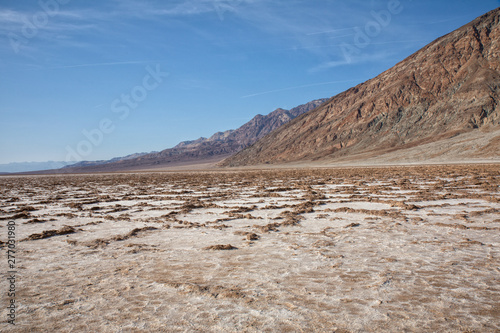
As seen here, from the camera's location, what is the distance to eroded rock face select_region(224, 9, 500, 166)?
6569cm

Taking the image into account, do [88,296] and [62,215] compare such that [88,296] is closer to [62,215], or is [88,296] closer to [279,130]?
[62,215]

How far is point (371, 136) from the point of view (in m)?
77.7

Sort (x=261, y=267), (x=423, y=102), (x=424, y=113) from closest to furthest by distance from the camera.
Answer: (x=261, y=267), (x=424, y=113), (x=423, y=102)

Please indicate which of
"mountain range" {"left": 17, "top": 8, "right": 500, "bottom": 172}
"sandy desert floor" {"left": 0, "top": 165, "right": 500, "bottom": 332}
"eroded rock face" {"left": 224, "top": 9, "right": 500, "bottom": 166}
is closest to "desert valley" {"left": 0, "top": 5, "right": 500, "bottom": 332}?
"sandy desert floor" {"left": 0, "top": 165, "right": 500, "bottom": 332}

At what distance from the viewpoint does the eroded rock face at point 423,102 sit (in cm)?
6569

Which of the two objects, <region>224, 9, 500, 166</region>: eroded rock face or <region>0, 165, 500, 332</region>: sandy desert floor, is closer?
<region>0, 165, 500, 332</region>: sandy desert floor

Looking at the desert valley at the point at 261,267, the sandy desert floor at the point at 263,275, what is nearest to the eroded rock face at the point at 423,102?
the desert valley at the point at 261,267

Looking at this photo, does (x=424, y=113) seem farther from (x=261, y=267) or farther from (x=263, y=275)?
(x=263, y=275)

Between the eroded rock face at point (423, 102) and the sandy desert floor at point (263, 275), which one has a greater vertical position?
the eroded rock face at point (423, 102)

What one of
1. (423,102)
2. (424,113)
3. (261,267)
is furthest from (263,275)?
(423,102)

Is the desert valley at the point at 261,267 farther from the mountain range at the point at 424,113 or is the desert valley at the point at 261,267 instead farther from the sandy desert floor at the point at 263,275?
the mountain range at the point at 424,113

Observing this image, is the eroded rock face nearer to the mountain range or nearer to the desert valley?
the mountain range

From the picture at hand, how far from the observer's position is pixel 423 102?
2928 inches

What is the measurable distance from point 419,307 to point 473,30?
9172 cm
